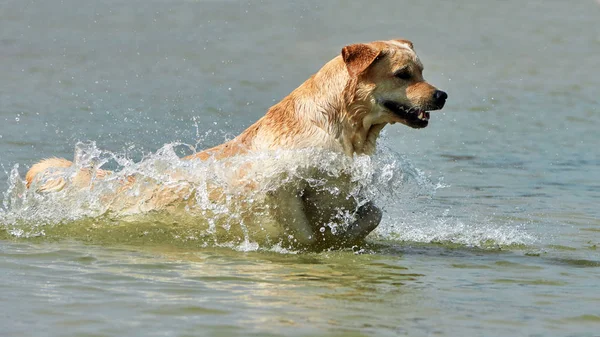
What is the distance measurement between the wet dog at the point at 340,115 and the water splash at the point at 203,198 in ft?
0.28

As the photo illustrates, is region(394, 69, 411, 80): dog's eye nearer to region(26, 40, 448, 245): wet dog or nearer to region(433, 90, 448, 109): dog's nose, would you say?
region(26, 40, 448, 245): wet dog

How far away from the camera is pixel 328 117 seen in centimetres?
828

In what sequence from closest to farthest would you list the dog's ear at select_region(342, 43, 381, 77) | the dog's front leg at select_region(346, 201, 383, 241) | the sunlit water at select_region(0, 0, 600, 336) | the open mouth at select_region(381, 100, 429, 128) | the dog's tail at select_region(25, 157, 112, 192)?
the sunlit water at select_region(0, 0, 600, 336)
the dog's ear at select_region(342, 43, 381, 77)
the open mouth at select_region(381, 100, 429, 128)
the dog's front leg at select_region(346, 201, 383, 241)
the dog's tail at select_region(25, 157, 112, 192)

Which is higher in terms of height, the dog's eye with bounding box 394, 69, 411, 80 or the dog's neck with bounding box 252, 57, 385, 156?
the dog's eye with bounding box 394, 69, 411, 80

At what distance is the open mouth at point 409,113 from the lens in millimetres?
8281

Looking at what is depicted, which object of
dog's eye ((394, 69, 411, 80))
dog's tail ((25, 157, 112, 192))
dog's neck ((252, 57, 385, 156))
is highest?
dog's eye ((394, 69, 411, 80))

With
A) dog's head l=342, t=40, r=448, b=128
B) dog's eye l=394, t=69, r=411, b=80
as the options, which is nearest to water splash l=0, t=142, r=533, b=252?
dog's head l=342, t=40, r=448, b=128

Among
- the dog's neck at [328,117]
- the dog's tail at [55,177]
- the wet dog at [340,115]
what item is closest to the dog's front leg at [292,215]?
the wet dog at [340,115]

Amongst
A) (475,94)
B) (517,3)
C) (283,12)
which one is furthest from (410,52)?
(517,3)

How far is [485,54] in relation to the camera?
22188mm

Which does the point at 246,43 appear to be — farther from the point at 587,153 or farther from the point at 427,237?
the point at 427,237

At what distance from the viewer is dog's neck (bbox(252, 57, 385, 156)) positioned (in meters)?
8.23

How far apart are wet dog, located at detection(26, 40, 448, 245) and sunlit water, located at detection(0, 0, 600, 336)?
18cm

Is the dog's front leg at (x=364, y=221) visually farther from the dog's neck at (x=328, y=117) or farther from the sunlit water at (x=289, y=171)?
the dog's neck at (x=328, y=117)
